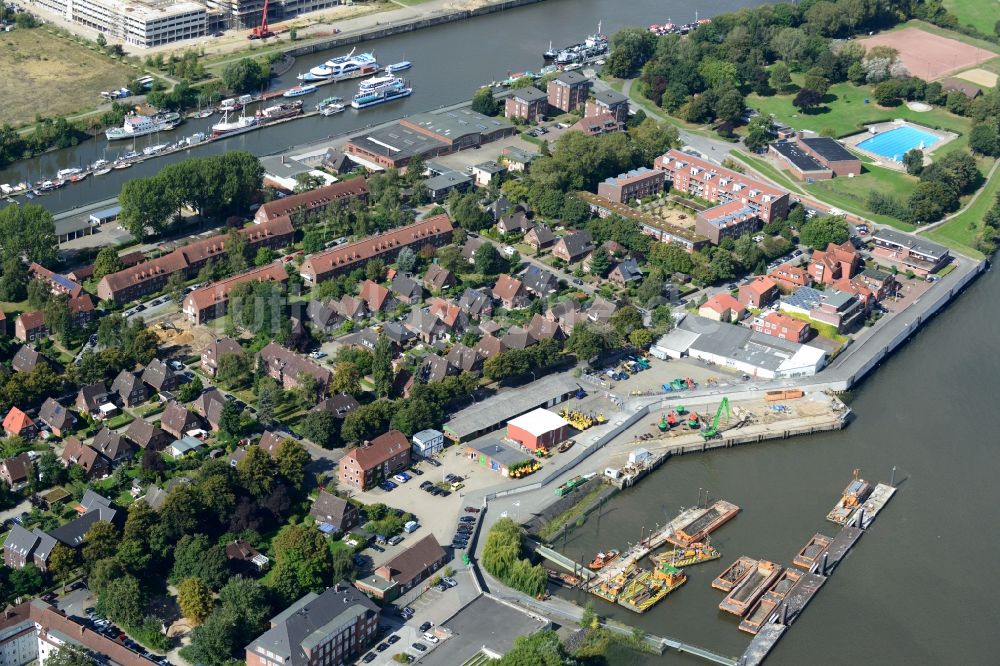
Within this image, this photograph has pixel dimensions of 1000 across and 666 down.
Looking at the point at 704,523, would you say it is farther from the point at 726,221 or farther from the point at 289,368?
the point at 726,221

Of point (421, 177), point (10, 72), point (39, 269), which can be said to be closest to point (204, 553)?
point (39, 269)

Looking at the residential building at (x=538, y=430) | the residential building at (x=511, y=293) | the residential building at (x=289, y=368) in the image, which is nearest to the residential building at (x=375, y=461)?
the residential building at (x=538, y=430)

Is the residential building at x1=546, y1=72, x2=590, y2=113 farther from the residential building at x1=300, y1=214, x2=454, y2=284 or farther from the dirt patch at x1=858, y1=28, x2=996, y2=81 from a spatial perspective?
the dirt patch at x1=858, y1=28, x2=996, y2=81

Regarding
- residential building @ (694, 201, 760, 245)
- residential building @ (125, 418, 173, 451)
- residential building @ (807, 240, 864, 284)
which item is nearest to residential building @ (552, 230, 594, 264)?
residential building @ (694, 201, 760, 245)

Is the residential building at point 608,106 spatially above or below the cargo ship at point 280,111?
above

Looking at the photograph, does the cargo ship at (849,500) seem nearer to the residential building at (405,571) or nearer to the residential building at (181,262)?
the residential building at (405,571)
